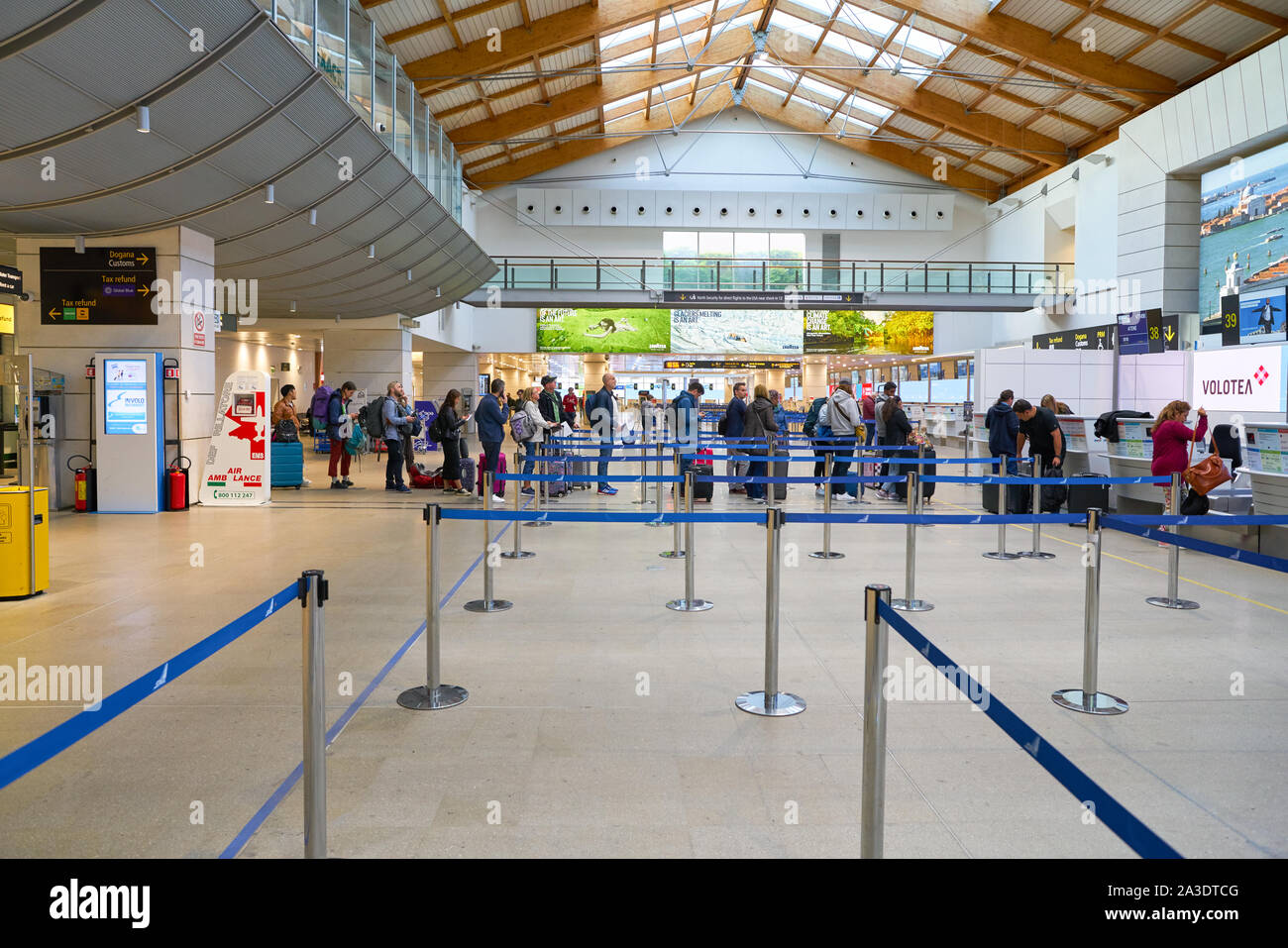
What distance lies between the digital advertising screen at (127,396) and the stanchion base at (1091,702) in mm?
11573

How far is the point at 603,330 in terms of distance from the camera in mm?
33438

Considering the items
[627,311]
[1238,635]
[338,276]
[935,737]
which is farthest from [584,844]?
[627,311]

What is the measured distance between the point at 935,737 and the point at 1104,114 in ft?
85.4

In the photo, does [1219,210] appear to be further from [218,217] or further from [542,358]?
[542,358]

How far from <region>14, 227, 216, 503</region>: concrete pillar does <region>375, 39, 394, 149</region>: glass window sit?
3.31 meters

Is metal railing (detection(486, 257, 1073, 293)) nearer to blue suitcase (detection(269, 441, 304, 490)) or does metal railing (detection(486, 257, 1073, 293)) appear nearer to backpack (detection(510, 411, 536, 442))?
blue suitcase (detection(269, 441, 304, 490))

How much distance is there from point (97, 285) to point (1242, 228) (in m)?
20.2

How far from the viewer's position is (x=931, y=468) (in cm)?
1550

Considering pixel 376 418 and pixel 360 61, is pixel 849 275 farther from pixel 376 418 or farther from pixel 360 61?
pixel 360 61

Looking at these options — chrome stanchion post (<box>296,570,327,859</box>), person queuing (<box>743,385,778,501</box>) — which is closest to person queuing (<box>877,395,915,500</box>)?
person queuing (<box>743,385,778,501</box>)

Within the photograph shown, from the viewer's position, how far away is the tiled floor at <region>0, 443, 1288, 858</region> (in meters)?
3.26

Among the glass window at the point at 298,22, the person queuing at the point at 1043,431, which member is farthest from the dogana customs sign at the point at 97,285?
the person queuing at the point at 1043,431

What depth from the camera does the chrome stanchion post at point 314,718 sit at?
9.65 feet

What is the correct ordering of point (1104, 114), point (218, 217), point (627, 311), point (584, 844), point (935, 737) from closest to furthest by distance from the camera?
point (584, 844)
point (935, 737)
point (218, 217)
point (1104, 114)
point (627, 311)
